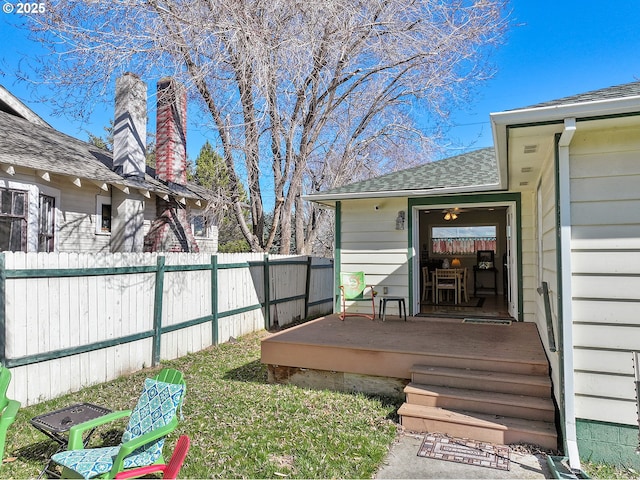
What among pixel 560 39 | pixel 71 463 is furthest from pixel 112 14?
pixel 560 39

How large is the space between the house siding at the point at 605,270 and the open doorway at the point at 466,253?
5.88m

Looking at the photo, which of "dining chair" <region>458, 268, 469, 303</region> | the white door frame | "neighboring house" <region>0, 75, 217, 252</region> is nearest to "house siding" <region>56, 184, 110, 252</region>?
"neighboring house" <region>0, 75, 217, 252</region>

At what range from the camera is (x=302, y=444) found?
3.45 meters

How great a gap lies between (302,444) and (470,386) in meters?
1.74

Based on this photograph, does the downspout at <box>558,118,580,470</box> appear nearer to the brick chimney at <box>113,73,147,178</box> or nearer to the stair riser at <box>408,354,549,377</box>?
the stair riser at <box>408,354,549,377</box>

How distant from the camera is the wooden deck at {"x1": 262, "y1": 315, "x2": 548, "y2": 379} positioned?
4.33 meters

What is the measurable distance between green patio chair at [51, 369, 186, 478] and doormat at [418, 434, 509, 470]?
6.36 feet

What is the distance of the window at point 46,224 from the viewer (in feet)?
25.0

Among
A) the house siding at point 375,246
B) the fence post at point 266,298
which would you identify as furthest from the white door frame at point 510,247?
the fence post at point 266,298

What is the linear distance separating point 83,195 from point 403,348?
7.34 meters

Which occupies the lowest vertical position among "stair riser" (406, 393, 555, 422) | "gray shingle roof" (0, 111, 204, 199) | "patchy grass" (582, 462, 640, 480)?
"patchy grass" (582, 462, 640, 480)

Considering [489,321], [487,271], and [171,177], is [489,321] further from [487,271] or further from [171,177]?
[171,177]

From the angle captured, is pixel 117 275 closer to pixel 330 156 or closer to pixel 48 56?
pixel 48 56

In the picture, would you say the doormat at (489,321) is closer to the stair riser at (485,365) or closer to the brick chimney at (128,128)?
the stair riser at (485,365)
